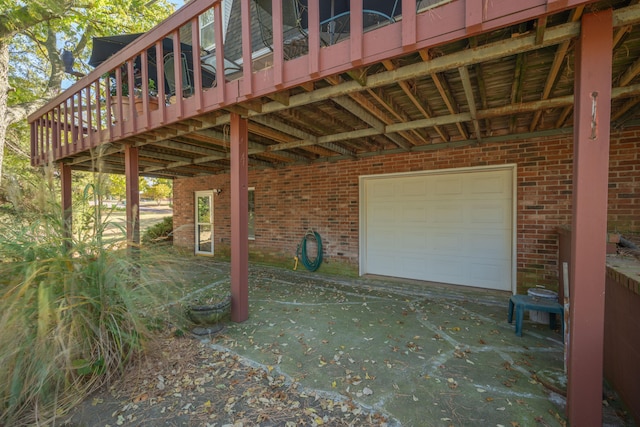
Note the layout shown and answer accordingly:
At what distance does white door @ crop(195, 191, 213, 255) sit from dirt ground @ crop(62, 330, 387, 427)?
6029 mm

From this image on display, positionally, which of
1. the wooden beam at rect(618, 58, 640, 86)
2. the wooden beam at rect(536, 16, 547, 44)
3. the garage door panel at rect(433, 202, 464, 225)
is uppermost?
the wooden beam at rect(618, 58, 640, 86)

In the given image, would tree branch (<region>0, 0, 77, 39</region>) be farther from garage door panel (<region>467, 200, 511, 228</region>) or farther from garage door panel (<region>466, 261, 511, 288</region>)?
garage door panel (<region>466, 261, 511, 288</region>)

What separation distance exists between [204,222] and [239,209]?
18.7 ft

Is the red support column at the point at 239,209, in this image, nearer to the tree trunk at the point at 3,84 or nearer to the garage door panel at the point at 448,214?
the garage door panel at the point at 448,214

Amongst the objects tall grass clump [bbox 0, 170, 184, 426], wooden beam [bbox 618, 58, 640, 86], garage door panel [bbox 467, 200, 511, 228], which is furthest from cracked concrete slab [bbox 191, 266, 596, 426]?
wooden beam [bbox 618, 58, 640, 86]

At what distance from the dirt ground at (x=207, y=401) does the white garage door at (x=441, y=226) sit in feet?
11.6

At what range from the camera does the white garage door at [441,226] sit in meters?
4.40

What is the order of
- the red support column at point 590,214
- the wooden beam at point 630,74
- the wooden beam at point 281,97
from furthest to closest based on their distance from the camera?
the wooden beam at point 281,97 → the wooden beam at point 630,74 → the red support column at point 590,214

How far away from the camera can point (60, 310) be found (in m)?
1.85

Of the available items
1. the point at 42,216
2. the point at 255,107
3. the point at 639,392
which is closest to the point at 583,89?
the point at 639,392

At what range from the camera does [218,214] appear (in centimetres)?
791

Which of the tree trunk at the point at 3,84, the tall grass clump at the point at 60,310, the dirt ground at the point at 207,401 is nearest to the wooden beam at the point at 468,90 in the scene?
the dirt ground at the point at 207,401

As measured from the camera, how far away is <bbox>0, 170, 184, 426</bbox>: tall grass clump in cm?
176

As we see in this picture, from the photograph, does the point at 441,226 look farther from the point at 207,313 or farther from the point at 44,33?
the point at 44,33
